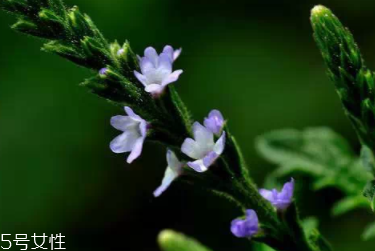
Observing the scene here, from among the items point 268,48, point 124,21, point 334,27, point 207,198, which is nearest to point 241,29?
point 268,48

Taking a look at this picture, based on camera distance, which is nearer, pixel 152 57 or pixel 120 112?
pixel 152 57

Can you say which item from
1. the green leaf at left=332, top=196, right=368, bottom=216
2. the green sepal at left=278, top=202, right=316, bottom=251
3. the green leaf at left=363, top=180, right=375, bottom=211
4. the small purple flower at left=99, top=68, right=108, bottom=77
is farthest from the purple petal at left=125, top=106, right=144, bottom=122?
the green leaf at left=332, top=196, right=368, bottom=216

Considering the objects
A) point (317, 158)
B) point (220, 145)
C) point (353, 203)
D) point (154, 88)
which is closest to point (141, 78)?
point (154, 88)

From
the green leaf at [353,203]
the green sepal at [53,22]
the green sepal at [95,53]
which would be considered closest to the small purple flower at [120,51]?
the green sepal at [95,53]

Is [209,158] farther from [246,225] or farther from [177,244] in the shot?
[177,244]

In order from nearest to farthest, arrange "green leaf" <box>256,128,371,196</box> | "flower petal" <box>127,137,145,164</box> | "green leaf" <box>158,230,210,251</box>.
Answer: "flower petal" <box>127,137,145,164</box>
"green leaf" <box>158,230,210,251</box>
"green leaf" <box>256,128,371,196</box>

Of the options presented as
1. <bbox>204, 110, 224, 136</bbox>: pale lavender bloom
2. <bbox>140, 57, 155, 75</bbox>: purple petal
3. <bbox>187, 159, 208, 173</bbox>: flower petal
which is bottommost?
<bbox>187, 159, 208, 173</bbox>: flower petal

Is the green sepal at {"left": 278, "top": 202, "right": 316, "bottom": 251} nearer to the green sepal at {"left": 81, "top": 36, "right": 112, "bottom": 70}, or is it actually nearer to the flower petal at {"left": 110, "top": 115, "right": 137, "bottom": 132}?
the flower petal at {"left": 110, "top": 115, "right": 137, "bottom": 132}
